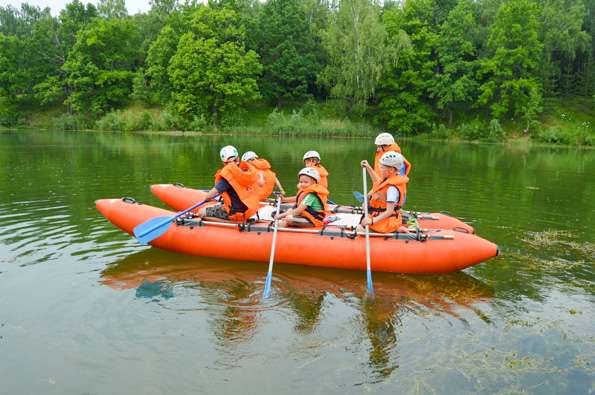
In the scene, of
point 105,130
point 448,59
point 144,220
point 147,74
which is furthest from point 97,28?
point 144,220

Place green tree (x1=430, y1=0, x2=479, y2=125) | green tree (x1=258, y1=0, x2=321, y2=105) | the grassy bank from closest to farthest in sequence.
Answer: the grassy bank → green tree (x1=430, y1=0, x2=479, y2=125) → green tree (x1=258, y1=0, x2=321, y2=105)

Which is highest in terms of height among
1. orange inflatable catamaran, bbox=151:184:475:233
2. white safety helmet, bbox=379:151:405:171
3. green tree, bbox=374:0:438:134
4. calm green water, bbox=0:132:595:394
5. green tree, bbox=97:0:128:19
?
green tree, bbox=97:0:128:19

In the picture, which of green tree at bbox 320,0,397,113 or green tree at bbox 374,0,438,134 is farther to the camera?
green tree at bbox 374,0,438,134

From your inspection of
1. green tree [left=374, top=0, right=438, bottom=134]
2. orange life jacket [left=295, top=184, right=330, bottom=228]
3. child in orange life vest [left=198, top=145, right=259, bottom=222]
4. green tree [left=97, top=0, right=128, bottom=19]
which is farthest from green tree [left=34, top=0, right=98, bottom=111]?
orange life jacket [left=295, top=184, right=330, bottom=228]

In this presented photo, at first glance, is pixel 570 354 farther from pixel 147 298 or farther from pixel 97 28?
pixel 97 28

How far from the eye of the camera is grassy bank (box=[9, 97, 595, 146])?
114 ft

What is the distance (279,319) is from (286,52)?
39.7 meters

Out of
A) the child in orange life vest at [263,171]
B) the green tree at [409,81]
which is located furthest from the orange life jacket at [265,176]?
the green tree at [409,81]

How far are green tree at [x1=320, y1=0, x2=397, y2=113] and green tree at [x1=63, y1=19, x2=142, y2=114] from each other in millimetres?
19388

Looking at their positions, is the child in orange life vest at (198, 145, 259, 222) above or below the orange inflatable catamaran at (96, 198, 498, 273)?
above

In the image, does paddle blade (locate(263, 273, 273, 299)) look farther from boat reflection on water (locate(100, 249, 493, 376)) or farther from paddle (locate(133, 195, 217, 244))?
paddle (locate(133, 195, 217, 244))

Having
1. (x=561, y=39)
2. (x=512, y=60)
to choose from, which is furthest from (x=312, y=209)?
(x=561, y=39)

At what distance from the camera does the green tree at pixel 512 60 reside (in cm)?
3650

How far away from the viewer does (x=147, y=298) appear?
638cm
